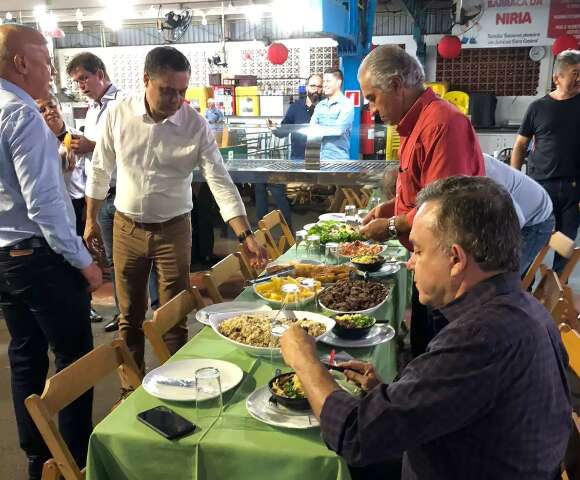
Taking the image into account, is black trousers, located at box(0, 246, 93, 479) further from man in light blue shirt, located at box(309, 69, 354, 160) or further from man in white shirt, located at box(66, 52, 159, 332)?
man in light blue shirt, located at box(309, 69, 354, 160)

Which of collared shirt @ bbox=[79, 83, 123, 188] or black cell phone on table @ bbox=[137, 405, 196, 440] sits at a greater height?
collared shirt @ bbox=[79, 83, 123, 188]

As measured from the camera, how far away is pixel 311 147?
5.58m

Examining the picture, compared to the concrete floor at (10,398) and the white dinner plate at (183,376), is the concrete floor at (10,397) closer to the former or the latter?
the concrete floor at (10,398)

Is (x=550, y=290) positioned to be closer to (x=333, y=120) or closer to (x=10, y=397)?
(x=10, y=397)

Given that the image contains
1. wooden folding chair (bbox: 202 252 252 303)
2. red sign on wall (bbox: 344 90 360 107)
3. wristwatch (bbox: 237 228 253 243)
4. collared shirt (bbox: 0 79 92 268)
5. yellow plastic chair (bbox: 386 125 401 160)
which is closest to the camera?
collared shirt (bbox: 0 79 92 268)

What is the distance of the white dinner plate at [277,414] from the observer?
145cm

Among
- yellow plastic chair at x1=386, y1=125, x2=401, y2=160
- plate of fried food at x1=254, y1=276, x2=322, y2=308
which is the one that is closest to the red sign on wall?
yellow plastic chair at x1=386, y1=125, x2=401, y2=160

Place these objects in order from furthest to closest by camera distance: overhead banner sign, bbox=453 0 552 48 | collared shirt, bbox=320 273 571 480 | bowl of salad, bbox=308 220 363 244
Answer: overhead banner sign, bbox=453 0 552 48 → bowl of salad, bbox=308 220 363 244 → collared shirt, bbox=320 273 571 480

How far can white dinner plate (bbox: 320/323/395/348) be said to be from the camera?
1923mm

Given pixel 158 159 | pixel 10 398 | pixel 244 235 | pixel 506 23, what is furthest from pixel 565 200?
pixel 506 23

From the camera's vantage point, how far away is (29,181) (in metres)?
2.04

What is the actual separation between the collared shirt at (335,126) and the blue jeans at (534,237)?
2.78m

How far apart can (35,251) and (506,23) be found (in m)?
11.9

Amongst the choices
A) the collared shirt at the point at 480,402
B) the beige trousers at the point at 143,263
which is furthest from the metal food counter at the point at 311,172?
the collared shirt at the point at 480,402
